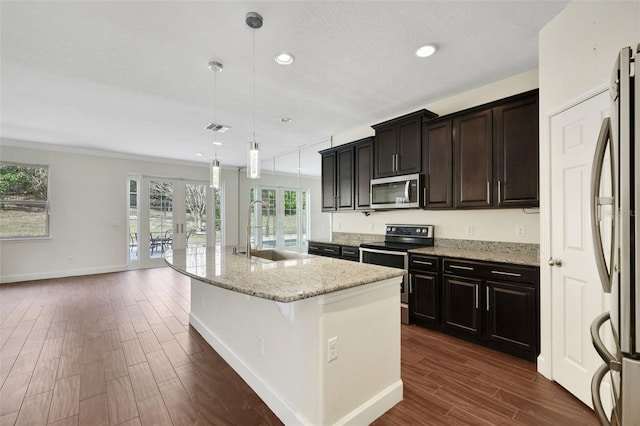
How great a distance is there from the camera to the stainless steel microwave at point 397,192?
349 cm

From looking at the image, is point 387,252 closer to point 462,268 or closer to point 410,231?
point 410,231

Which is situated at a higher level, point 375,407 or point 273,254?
point 273,254

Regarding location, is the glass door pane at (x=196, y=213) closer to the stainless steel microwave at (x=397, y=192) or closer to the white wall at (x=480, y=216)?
the white wall at (x=480, y=216)

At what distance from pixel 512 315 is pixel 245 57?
3277 mm

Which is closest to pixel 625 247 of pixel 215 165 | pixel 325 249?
pixel 215 165

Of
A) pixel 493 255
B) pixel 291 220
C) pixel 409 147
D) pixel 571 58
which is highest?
pixel 571 58

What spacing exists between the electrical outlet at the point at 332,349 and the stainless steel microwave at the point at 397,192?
2321 mm

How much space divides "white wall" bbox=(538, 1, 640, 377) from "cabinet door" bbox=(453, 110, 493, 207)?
2.05 feet

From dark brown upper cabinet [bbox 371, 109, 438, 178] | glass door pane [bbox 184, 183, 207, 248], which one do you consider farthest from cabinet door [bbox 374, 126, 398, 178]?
glass door pane [bbox 184, 183, 207, 248]

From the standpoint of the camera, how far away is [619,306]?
2.89 ft

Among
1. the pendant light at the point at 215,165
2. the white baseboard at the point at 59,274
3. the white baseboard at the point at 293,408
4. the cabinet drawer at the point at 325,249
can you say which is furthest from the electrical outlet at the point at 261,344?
the white baseboard at the point at 59,274

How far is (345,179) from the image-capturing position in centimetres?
452

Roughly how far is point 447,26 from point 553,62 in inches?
32.9

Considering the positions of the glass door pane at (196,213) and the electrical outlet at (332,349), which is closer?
the electrical outlet at (332,349)
